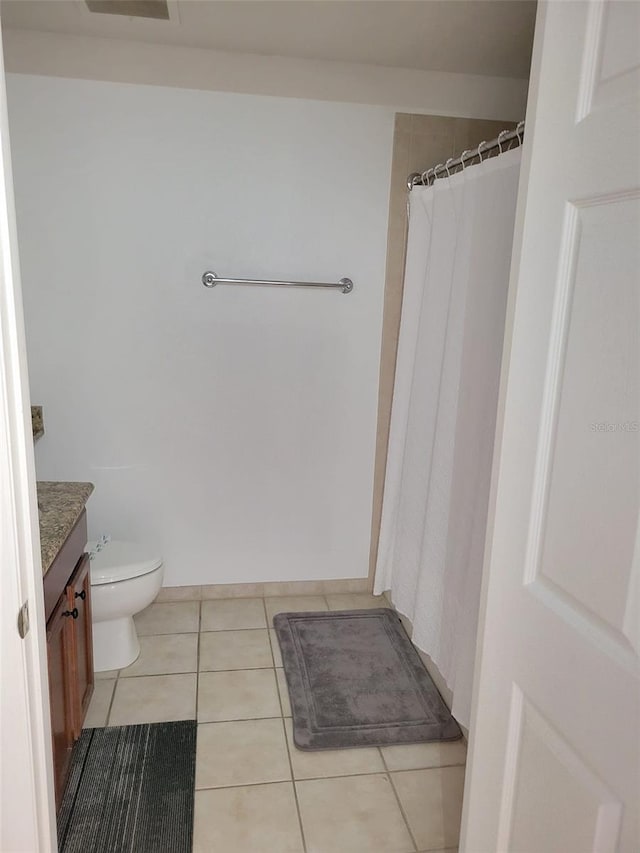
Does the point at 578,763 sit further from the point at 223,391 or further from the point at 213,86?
the point at 213,86

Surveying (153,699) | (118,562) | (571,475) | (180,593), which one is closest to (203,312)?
(118,562)

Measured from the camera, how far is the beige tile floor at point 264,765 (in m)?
1.79

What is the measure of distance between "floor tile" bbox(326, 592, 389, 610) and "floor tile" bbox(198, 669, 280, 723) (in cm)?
59

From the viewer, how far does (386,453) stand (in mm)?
2996

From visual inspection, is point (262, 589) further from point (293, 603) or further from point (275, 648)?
point (275, 648)

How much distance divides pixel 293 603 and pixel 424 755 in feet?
3.45

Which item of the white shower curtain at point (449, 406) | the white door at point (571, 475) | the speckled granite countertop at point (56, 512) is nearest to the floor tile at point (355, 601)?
the white shower curtain at point (449, 406)

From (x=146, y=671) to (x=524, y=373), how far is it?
194 centimetres

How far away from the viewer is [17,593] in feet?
3.32

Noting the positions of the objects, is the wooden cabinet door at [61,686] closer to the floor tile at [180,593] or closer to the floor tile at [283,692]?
the floor tile at [283,692]

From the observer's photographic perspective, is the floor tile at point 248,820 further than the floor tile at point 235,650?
No

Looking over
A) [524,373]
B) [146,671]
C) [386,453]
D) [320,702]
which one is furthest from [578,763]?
[386,453]

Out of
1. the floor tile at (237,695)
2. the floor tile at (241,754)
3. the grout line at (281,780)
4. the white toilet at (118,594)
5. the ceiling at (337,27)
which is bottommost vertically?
the grout line at (281,780)

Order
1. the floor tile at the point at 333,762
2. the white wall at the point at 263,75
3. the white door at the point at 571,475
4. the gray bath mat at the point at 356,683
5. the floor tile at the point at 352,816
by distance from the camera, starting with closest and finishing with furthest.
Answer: the white door at the point at 571,475
the floor tile at the point at 352,816
the floor tile at the point at 333,762
the gray bath mat at the point at 356,683
the white wall at the point at 263,75
